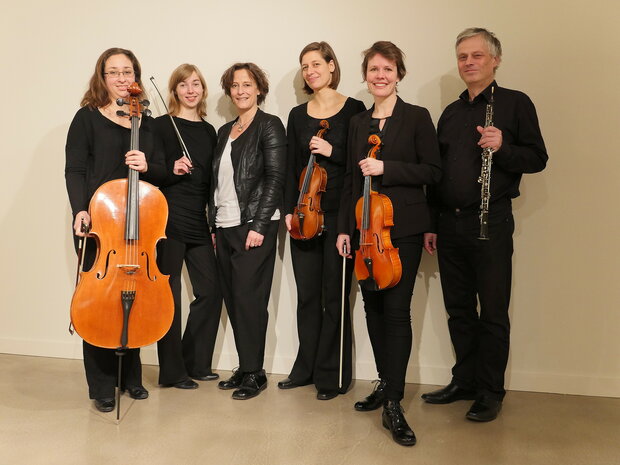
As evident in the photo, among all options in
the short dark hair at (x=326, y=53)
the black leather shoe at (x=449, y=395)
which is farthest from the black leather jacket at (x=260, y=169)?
the black leather shoe at (x=449, y=395)

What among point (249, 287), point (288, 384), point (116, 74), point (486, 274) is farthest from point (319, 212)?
point (116, 74)

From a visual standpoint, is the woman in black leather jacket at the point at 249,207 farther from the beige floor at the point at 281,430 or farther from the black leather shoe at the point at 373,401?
the black leather shoe at the point at 373,401

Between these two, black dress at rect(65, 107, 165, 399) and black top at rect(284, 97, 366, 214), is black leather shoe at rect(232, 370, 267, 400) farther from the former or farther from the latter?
black top at rect(284, 97, 366, 214)

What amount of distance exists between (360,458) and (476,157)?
1.43 meters

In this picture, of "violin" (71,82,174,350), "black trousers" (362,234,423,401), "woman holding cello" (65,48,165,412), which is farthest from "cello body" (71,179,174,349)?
"black trousers" (362,234,423,401)

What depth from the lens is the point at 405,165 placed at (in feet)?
8.96

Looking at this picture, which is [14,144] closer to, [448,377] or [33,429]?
[33,429]

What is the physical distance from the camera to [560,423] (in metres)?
2.96

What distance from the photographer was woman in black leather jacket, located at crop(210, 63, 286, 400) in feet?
10.7

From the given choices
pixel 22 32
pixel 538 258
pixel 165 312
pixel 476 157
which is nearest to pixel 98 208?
pixel 165 312

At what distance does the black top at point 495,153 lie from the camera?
2930 mm

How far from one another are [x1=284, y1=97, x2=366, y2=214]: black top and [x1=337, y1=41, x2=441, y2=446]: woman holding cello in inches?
11.4

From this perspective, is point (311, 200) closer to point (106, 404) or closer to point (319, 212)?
point (319, 212)

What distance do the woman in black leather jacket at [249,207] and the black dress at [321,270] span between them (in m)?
0.09
